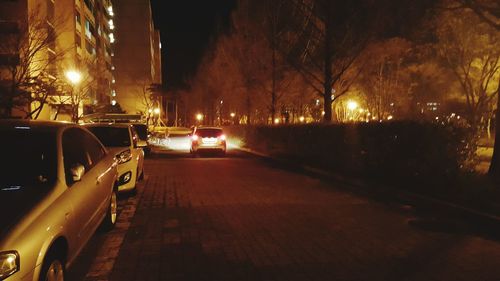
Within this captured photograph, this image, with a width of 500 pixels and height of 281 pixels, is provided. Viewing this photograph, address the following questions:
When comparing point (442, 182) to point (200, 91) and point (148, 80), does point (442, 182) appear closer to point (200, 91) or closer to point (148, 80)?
point (200, 91)

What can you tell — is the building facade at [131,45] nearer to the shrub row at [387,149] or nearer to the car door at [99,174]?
the shrub row at [387,149]

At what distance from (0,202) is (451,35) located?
89.3 feet

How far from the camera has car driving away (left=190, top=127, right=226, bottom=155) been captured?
931 inches

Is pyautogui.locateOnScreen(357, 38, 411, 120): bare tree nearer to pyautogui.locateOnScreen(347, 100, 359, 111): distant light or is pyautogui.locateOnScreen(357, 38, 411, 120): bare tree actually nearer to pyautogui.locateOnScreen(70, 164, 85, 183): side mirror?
pyautogui.locateOnScreen(347, 100, 359, 111): distant light

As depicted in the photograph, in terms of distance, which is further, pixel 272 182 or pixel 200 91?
pixel 200 91

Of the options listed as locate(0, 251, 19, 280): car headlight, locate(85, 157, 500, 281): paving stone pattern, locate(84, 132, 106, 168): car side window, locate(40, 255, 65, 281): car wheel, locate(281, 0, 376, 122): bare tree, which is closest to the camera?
locate(0, 251, 19, 280): car headlight

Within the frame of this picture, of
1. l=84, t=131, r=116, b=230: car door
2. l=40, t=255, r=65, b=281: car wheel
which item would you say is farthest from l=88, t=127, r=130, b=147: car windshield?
l=40, t=255, r=65, b=281: car wheel

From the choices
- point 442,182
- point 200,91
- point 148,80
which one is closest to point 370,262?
point 442,182

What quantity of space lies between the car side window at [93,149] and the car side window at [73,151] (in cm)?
10

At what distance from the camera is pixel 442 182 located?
34.1 feet

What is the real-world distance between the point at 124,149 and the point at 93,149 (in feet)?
12.0

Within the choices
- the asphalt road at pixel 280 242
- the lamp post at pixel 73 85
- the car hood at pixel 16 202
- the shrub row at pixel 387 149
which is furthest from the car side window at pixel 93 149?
the lamp post at pixel 73 85

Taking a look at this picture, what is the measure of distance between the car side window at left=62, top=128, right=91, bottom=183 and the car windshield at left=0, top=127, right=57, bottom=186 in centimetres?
18

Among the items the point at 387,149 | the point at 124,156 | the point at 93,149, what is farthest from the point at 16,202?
the point at 387,149
